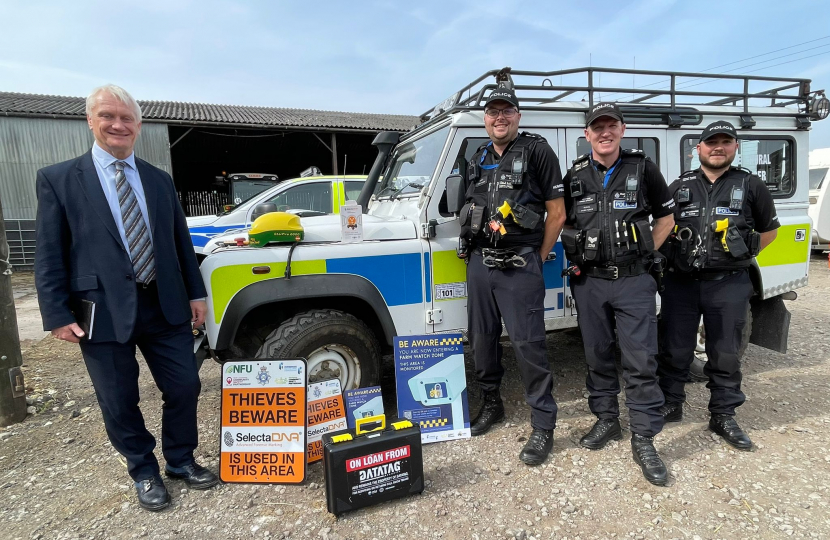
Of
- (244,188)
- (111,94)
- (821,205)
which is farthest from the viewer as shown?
(821,205)

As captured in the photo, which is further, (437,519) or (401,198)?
(401,198)

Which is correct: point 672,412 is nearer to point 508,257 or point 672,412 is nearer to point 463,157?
point 508,257

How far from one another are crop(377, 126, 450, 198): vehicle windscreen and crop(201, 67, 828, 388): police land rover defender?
0.01m

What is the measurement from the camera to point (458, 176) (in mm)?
2920

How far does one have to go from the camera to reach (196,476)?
2684 millimetres

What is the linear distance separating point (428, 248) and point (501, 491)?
1.51m

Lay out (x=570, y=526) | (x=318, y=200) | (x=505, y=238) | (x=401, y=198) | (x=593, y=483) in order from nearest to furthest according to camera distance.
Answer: (x=570, y=526)
(x=593, y=483)
(x=505, y=238)
(x=401, y=198)
(x=318, y=200)

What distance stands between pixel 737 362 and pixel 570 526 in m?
1.58

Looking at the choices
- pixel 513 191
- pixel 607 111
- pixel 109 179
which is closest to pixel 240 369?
pixel 109 179

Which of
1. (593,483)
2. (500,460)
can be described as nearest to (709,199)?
(593,483)

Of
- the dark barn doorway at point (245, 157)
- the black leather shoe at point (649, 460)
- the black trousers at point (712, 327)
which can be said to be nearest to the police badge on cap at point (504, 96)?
the black trousers at point (712, 327)

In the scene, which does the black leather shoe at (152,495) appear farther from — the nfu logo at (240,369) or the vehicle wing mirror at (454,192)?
the vehicle wing mirror at (454,192)

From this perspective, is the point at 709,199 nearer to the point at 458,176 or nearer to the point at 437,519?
the point at 458,176

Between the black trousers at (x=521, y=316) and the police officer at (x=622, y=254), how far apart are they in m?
0.30
